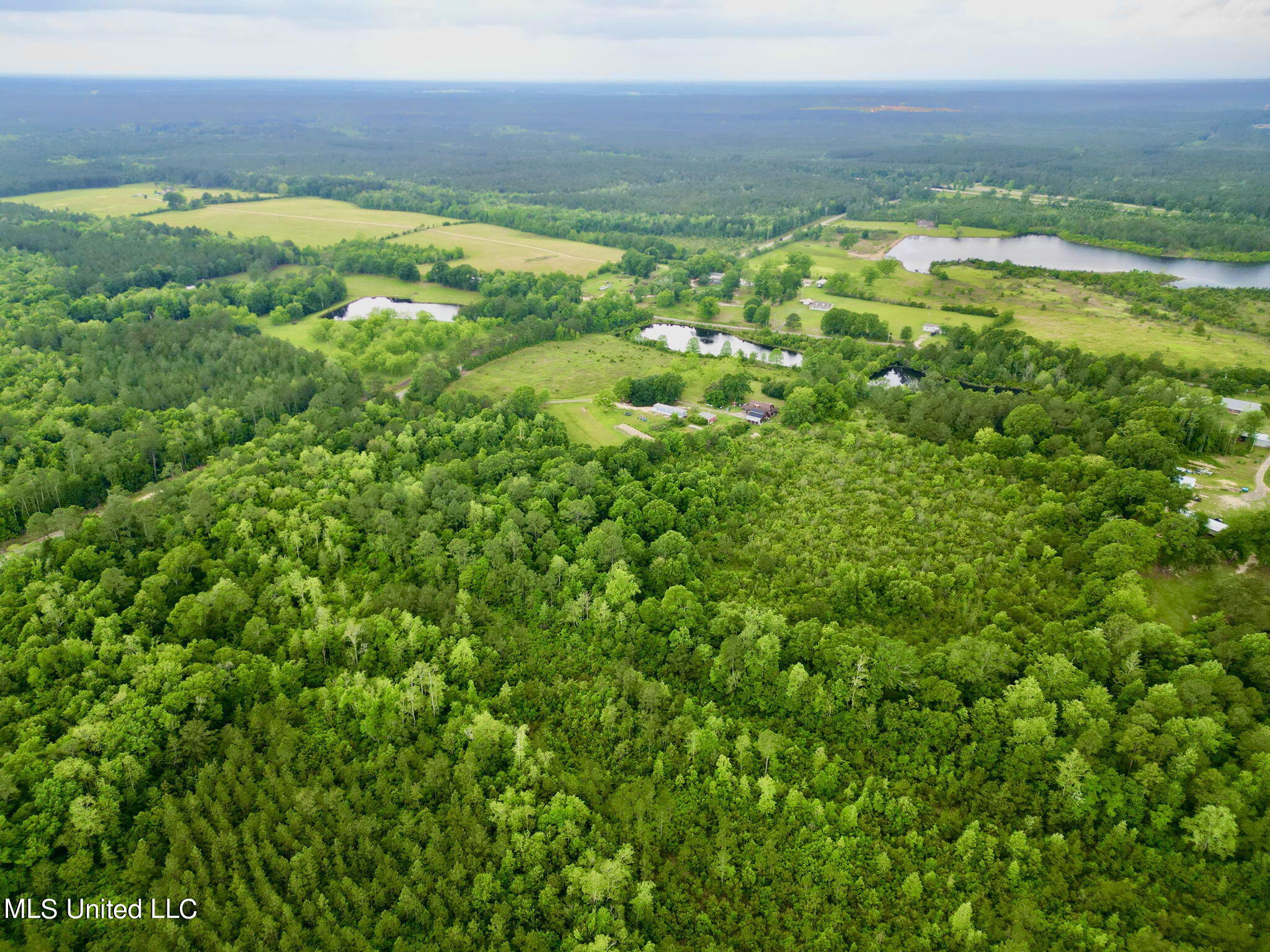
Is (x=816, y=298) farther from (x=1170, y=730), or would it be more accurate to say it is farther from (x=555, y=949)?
(x=555, y=949)

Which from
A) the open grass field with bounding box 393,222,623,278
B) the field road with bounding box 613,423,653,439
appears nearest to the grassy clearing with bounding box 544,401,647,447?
the field road with bounding box 613,423,653,439

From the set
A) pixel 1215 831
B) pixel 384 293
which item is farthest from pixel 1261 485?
pixel 384 293

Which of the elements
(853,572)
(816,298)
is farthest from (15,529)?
(816,298)

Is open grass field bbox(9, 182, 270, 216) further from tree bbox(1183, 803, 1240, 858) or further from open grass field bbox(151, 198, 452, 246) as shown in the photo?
tree bbox(1183, 803, 1240, 858)

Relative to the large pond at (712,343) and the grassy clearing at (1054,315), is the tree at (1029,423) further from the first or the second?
the grassy clearing at (1054,315)

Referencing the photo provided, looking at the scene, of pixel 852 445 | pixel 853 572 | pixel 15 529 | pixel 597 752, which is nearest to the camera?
pixel 597 752

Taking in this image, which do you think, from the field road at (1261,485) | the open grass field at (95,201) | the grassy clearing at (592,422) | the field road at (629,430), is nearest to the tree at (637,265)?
the grassy clearing at (592,422)

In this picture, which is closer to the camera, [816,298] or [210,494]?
[210,494]
